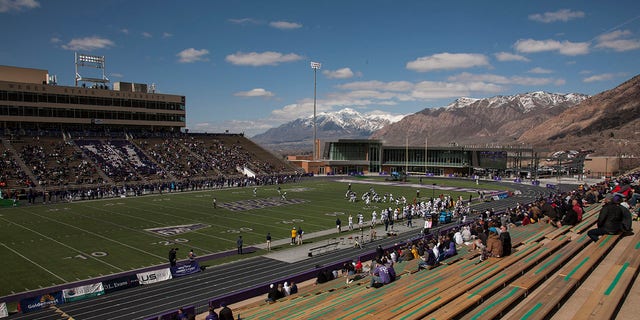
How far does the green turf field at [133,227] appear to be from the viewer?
21.5 m

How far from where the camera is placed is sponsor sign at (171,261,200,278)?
2022cm

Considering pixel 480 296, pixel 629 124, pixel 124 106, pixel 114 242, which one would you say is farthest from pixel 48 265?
pixel 629 124

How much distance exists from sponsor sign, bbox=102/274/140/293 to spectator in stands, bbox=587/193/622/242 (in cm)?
1673

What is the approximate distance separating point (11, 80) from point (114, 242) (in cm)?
5334

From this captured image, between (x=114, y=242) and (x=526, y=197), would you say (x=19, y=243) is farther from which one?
(x=526, y=197)

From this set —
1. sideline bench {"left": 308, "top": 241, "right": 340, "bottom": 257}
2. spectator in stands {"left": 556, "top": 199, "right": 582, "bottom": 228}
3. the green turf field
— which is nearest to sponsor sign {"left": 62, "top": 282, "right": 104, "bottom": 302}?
the green turf field

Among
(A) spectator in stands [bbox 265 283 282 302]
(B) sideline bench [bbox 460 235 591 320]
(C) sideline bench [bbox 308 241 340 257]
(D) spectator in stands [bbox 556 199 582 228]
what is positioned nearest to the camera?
(B) sideline bench [bbox 460 235 591 320]

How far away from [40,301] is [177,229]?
1432 centimetres

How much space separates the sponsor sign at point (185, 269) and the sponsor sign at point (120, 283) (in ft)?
5.88

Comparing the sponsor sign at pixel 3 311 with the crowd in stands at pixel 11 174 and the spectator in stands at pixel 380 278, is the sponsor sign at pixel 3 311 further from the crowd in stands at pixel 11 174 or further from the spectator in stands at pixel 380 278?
the crowd in stands at pixel 11 174

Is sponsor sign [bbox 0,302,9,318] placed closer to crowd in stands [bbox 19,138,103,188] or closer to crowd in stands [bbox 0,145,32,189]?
crowd in stands [bbox 0,145,32,189]

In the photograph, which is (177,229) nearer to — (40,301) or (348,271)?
(40,301)

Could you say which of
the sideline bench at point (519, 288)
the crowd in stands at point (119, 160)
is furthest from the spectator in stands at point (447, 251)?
the crowd in stands at point (119, 160)

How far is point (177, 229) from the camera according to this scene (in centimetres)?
3045
